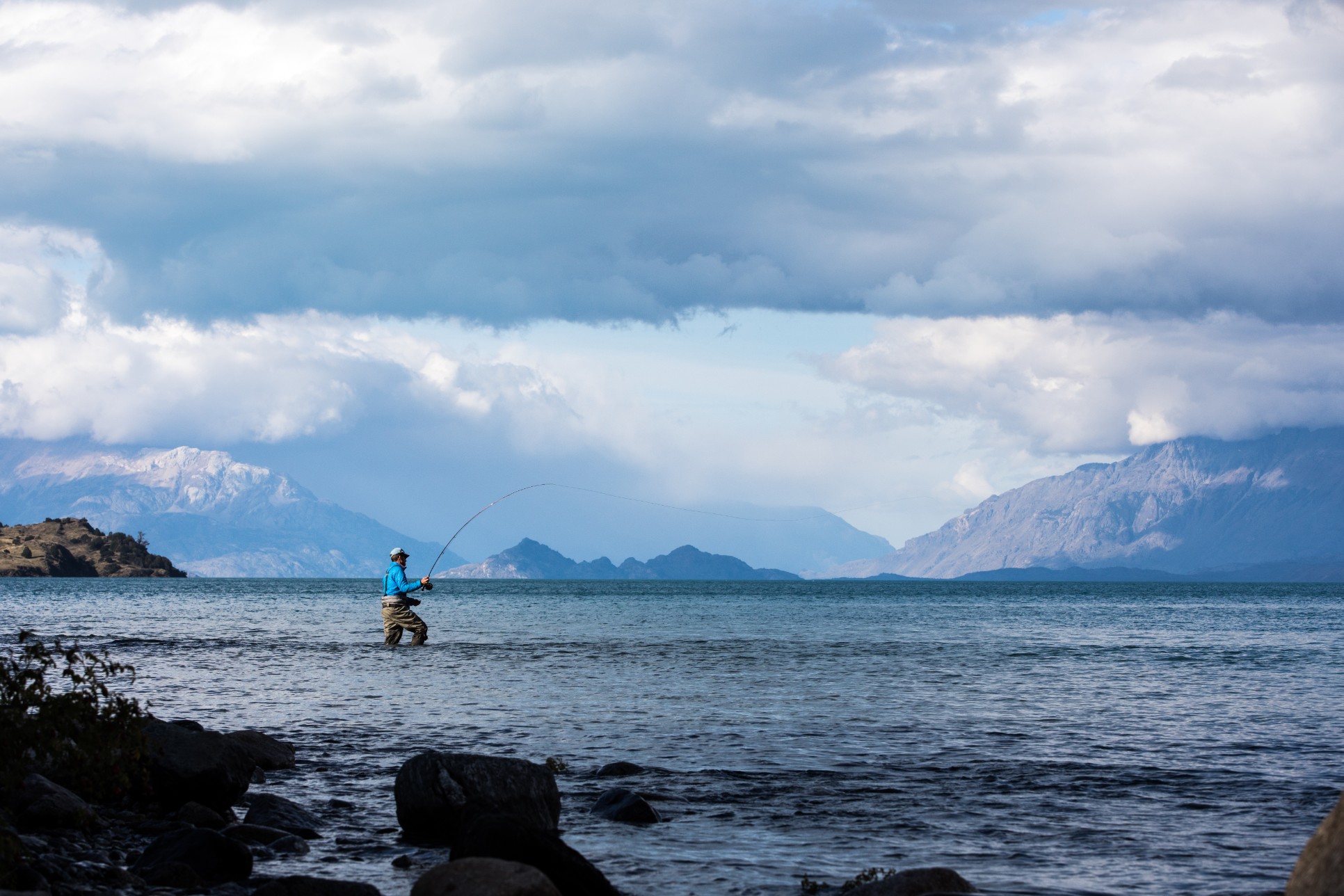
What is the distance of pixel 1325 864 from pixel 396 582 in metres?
37.3

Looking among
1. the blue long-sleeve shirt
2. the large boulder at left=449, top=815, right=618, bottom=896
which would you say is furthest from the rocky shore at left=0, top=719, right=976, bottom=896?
the blue long-sleeve shirt

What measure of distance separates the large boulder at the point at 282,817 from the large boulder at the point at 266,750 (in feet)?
12.8

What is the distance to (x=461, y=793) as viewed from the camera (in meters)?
14.9

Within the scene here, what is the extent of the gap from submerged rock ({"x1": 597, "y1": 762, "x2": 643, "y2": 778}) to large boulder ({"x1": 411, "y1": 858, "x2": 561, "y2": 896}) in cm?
842

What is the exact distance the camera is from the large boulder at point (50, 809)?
14.6m

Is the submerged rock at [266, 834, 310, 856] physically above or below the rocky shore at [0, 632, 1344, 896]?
below

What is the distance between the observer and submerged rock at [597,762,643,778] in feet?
63.0

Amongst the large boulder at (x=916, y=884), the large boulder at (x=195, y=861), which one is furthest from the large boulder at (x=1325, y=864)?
the large boulder at (x=195, y=861)

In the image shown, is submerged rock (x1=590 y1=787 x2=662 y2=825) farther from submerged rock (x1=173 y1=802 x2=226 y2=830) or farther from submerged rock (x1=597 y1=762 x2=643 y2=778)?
submerged rock (x1=173 y1=802 x2=226 y2=830)

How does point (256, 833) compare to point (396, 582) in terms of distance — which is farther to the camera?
point (396, 582)

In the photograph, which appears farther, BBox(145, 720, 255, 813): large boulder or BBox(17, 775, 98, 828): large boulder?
BBox(145, 720, 255, 813): large boulder

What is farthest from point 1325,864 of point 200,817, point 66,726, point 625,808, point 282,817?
point 200,817

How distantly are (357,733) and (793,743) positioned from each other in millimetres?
8477

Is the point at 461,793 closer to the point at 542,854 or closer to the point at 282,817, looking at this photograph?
the point at 282,817
